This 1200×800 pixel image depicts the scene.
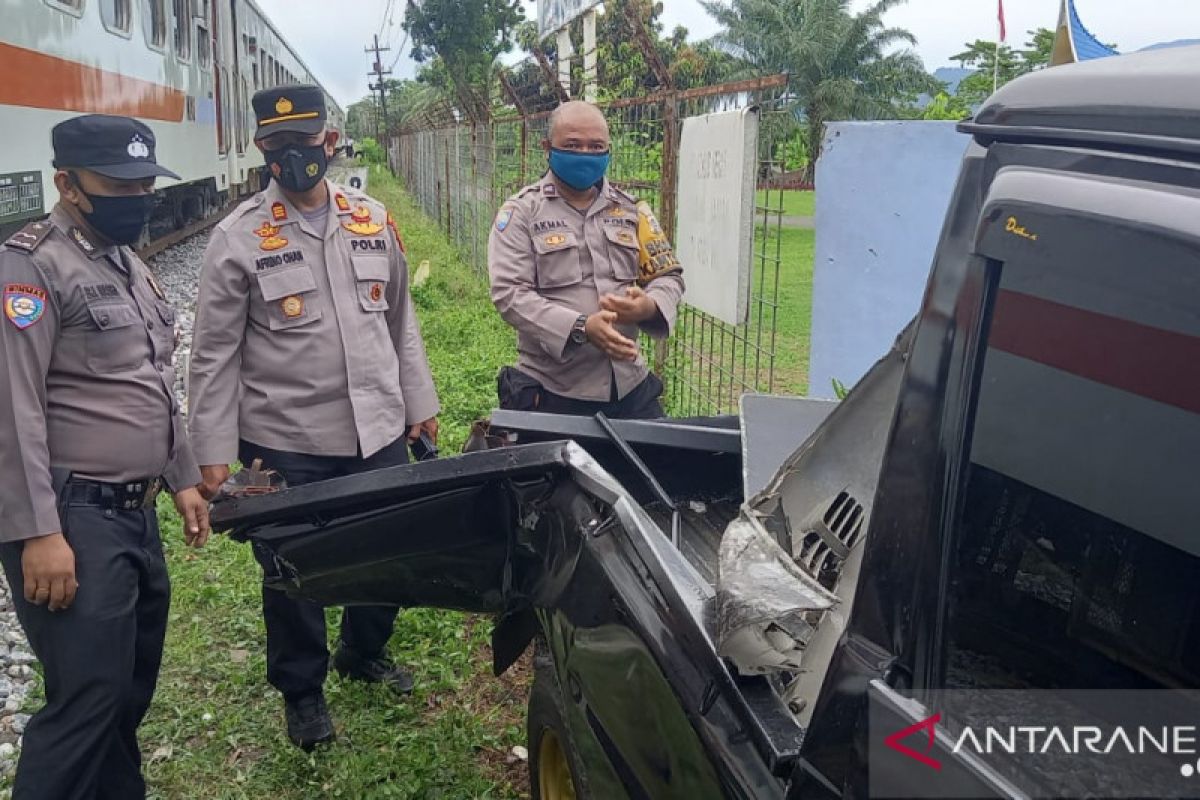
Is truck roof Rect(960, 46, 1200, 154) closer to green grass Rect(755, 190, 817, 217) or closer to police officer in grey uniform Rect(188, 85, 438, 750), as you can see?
police officer in grey uniform Rect(188, 85, 438, 750)

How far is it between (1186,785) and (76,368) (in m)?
2.38

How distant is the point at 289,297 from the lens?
315 centimetres

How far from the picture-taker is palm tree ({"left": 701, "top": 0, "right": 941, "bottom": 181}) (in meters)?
28.3

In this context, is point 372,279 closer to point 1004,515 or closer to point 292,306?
point 292,306

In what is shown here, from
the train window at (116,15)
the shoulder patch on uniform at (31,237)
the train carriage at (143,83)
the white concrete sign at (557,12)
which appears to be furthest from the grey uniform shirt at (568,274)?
the train window at (116,15)

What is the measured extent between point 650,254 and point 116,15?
686 centimetres

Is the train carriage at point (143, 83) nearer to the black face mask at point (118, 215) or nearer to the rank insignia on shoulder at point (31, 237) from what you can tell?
the black face mask at point (118, 215)

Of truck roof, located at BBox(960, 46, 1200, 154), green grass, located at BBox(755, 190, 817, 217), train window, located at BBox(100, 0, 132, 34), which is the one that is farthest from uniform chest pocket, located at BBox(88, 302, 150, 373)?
train window, located at BBox(100, 0, 132, 34)

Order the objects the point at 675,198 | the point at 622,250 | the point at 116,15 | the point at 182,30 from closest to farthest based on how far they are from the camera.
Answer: the point at 622,250 < the point at 675,198 < the point at 116,15 < the point at 182,30

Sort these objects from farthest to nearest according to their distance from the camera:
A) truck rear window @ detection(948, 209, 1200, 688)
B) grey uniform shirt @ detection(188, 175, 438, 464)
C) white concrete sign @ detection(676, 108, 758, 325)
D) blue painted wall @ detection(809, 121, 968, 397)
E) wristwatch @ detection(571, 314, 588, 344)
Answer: white concrete sign @ detection(676, 108, 758, 325), blue painted wall @ detection(809, 121, 968, 397), wristwatch @ detection(571, 314, 588, 344), grey uniform shirt @ detection(188, 175, 438, 464), truck rear window @ detection(948, 209, 1200, 688)

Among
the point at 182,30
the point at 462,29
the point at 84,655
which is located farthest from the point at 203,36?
the point at 462,29

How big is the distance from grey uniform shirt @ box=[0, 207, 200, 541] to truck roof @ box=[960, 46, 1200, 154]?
2.03 meters

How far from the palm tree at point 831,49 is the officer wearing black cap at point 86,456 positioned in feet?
87.0

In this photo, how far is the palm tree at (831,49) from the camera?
Result: 28297 millimetres
